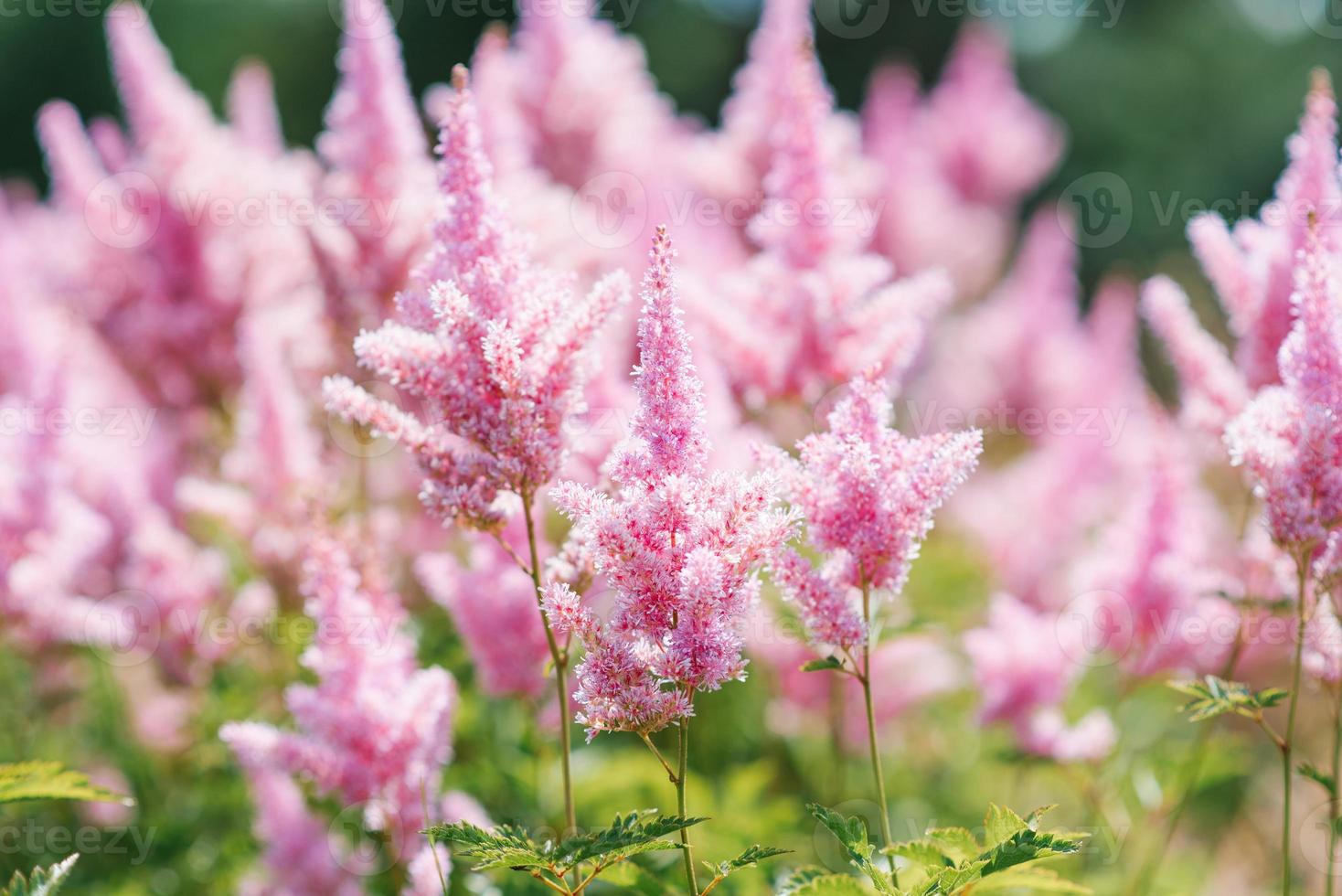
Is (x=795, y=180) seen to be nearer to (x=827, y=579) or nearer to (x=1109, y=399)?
(x=827, y=579)

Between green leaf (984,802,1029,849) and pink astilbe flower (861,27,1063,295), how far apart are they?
5.56 metres

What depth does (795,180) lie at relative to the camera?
346 centimetres

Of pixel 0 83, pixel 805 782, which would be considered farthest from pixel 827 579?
pixel 0 83

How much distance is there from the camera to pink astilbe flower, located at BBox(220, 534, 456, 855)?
2562mm

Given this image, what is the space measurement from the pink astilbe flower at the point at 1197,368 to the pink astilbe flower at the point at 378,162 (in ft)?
8.11

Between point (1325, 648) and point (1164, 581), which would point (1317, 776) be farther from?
point (1164, 581)

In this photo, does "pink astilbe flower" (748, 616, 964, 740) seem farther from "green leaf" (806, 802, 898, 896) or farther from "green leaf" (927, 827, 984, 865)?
"green leaf" (806, 802, 898, 896)

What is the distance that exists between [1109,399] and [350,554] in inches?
198

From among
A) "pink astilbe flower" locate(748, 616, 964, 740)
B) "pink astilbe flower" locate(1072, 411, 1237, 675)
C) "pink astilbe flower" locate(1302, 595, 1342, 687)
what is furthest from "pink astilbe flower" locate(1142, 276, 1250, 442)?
"pink astilbe flower" locate(748, 616, 964, 740)

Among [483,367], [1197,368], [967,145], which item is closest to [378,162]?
[483,367]

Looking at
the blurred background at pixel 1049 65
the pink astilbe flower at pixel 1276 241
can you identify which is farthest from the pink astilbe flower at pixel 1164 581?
the blurred background at pixel 1049 65

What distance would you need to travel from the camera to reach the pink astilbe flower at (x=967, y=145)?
7.43 meters

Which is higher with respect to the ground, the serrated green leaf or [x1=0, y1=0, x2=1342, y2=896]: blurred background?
[x1=0, y1=0, x2=1342, y2=896]: blurred background

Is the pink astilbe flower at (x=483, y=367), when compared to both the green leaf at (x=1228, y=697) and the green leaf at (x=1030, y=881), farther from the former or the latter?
the green leaf at (x=1228, y=697)
